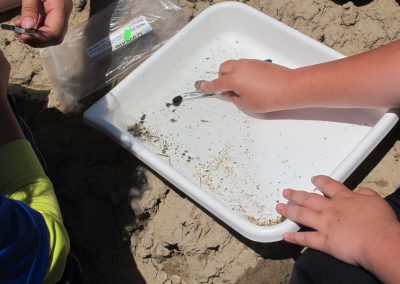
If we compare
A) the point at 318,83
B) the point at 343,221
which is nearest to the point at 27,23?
the point at 318,83

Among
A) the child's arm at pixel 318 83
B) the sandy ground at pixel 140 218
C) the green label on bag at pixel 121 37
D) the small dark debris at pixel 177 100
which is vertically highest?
the child's arm at pixel 318 83

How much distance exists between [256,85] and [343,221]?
16.0 inches

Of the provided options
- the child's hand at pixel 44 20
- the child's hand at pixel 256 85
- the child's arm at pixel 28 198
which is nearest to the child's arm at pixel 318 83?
the child's hand at pixel 256 85

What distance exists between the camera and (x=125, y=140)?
1.25 m

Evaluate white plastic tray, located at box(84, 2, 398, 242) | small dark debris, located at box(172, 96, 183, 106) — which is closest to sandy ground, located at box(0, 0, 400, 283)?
white plastic tray, located at box(84, 2, 398, 242)

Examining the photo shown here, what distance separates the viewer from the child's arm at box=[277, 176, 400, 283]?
98 centimetres

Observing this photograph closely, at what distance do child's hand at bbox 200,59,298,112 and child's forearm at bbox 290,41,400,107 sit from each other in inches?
1.1

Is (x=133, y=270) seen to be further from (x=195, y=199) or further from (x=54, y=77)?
(x=54, y=77)

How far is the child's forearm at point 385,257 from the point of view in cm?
95

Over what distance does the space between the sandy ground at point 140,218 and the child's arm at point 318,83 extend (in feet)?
0.71

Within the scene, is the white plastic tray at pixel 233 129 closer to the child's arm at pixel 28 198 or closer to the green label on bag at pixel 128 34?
the green label on bag at pixel 128 34

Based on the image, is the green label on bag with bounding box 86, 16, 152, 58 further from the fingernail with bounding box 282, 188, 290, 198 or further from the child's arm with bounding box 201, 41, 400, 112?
the fingernail with bounding box 282, 188, 290, 198

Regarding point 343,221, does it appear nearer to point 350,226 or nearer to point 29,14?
point 350,226

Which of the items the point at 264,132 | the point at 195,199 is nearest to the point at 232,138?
the point at 264,132
